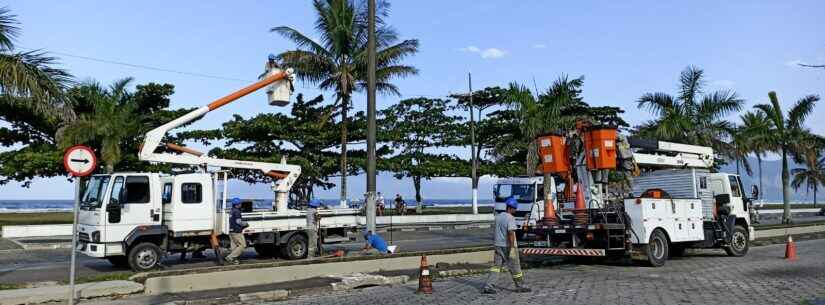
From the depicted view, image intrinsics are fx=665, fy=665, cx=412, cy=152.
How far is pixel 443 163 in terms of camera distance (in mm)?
42531

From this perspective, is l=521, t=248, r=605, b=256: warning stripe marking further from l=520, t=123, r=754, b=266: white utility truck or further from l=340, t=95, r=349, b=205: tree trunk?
l=340, t=95, r=349, b=205: tree trunk

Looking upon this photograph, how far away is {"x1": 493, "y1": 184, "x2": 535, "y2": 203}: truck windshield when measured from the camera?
24812 millimetres

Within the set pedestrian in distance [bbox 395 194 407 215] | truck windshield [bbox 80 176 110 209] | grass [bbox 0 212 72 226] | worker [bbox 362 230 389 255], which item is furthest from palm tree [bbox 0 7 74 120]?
pedestrian in distance [bbox 395 194 407 215]

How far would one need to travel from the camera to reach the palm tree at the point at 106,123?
90.7 feet

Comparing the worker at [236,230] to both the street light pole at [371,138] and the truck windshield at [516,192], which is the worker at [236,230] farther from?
the truck windshield at [516,192]

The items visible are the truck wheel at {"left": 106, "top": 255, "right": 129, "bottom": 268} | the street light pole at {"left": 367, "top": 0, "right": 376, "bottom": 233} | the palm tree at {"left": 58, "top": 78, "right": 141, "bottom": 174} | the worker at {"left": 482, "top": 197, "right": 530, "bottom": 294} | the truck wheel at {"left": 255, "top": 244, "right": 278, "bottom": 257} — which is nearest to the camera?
the worker at {"left": 482, "top": 197, "right": 530, "bottom": 294}

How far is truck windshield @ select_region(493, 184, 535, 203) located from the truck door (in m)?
13.6

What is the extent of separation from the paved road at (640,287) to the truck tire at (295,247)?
538cm

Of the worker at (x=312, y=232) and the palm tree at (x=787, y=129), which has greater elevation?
the palm tree at (x=787, y=129)

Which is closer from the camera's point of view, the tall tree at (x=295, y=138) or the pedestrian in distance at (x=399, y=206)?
the tall tree at (x=295, y=138)

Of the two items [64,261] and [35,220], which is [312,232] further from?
[35,220]

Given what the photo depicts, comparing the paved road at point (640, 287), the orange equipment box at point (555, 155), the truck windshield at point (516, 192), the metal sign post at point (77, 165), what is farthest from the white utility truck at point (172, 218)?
the truck windshield at point (516, 192)

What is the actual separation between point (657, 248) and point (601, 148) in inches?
104

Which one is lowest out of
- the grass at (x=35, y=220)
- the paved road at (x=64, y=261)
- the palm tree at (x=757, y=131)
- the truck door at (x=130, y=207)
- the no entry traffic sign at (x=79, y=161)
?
the paved road at (x=64, y=261)
